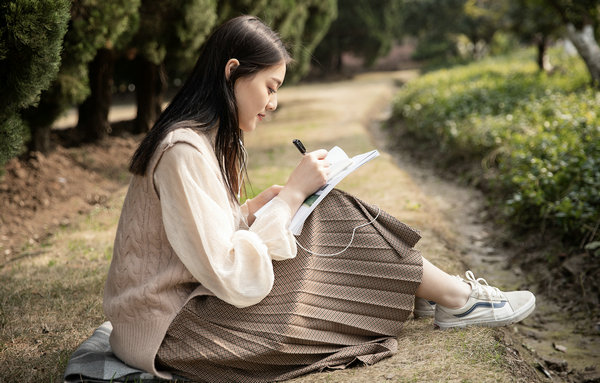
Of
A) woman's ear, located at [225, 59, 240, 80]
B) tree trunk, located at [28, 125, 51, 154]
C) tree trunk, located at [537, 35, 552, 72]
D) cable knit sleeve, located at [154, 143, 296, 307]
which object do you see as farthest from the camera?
tree trunk, located at [537, 35, 552, 72]

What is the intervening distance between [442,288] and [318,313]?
0.55m

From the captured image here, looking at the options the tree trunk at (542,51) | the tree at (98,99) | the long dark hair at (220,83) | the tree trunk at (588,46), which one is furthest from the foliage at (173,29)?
the tree trunk at (542,51)

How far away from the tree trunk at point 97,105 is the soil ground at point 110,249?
0.22 metres

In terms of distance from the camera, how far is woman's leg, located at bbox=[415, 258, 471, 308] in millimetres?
2412

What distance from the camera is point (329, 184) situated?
2246 millimetres

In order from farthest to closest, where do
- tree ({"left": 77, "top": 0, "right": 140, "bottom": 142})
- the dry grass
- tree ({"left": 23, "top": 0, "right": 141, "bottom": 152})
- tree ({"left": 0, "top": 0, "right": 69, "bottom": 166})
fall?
1. tree ({"left": 77, "top": 0, "right": 140, "bottom": 142})
2. tree ({"left": 23, "top": 0, "right": 141, "bottom": 152})
3. tree ({"left": 0, "top": 0, "right": 69, "bottom": 166})
4. the dry grass

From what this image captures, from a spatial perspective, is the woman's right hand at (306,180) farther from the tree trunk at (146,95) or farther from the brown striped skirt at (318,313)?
the tree trunk at (146,95)

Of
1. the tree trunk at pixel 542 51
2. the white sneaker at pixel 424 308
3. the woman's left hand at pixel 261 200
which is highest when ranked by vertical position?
the woman's left hand at pixel 261 200

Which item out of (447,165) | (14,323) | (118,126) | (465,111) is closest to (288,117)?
(118,126)

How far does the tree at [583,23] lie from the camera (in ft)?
28.4

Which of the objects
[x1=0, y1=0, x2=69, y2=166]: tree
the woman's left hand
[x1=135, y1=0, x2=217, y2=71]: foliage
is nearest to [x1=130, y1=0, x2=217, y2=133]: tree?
[x1=135, y1=0, x2=217, y2=71]: foliage

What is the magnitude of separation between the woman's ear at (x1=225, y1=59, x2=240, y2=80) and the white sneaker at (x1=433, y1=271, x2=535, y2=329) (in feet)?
4.22

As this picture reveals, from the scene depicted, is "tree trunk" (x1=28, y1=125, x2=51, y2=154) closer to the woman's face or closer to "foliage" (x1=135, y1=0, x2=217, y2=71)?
"foliage" (x1=135, y1=0, x2=217, y2=71)

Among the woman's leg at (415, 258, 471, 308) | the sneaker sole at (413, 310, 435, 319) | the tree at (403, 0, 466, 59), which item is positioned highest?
the woman's leg at (415, 258, 471, 308)
